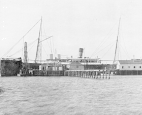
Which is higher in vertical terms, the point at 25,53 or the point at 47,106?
the point at 25,53

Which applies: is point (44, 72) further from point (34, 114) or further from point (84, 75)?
point (34, 114)

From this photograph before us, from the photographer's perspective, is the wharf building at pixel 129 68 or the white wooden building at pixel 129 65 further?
the white wooden building at pixel 129 65

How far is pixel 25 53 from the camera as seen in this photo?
109875 mm

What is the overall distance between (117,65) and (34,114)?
90.2m

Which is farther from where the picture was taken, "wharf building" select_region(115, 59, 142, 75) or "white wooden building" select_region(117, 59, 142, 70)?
A: "white wooden building" select_region(117, 59, 142, 70)

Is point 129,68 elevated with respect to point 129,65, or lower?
lower

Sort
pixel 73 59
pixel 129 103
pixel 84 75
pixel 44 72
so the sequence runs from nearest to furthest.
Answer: pixel 129 103, pixel 84 75, pixel 44 72, pixel 73 59

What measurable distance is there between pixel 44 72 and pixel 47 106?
73255mm

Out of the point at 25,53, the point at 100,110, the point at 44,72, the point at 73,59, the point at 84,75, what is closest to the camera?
the point at 100,110

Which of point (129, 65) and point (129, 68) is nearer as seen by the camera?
point (129, 65)

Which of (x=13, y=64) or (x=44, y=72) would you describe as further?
(x=44, y=72)

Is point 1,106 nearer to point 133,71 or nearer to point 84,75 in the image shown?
point 84,75

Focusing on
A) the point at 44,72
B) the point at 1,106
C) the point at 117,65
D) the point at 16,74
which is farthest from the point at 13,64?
the point at 1,106

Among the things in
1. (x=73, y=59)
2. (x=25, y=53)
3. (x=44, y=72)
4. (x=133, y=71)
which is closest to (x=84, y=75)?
(x=44, y=72)
